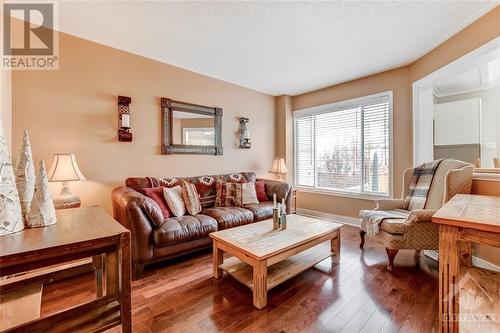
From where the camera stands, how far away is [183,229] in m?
2.33

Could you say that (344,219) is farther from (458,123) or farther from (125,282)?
(125,282)

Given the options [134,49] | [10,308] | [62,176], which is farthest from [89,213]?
[134,49]

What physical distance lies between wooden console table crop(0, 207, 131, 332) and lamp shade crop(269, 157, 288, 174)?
3.46m

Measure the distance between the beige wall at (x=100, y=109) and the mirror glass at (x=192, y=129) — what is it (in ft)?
0.74

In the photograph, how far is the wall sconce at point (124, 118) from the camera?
277 centimetres

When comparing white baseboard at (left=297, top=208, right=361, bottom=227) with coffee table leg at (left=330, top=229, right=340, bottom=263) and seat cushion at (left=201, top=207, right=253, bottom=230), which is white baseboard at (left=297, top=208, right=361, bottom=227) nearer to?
coffee table leg at (left=330, top=229, right=340, bottom=263)

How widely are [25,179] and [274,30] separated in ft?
7.86

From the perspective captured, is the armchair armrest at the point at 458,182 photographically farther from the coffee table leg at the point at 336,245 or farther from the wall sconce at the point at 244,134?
the wall sconce at the point at 244,134

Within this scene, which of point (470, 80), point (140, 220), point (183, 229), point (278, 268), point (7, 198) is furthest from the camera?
point (470, 80)

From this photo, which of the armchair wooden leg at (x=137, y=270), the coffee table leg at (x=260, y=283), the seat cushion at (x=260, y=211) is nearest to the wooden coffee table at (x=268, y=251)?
the coffee table leg at (x=260, y=283)

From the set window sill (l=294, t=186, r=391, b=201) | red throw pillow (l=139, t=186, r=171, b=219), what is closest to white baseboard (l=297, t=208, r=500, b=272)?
window sill (l=294, t=186, r=391, b=201)

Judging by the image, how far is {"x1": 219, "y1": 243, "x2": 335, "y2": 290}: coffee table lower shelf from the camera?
5.98 feet

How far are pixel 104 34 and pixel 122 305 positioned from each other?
2.74 metres

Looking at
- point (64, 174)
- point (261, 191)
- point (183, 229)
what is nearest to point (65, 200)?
point (64, 174)
